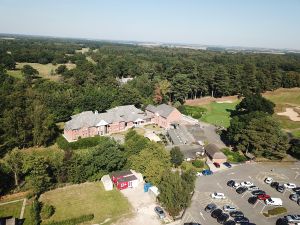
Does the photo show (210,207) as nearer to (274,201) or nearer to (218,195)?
(218,195)

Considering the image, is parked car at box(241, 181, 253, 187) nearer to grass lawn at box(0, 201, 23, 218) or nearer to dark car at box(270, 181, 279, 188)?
dark car at box(270, 181, 279, 188)

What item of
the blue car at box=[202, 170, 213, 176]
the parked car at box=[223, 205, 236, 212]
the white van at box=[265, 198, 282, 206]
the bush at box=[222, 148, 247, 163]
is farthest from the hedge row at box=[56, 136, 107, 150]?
the white van at box=[265, 198, 282, 206]

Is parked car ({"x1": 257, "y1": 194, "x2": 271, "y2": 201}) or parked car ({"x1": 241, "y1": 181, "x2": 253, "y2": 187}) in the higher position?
parked car ({"x1": 257, "y1": 194, "x2": 271, "y2": 201})

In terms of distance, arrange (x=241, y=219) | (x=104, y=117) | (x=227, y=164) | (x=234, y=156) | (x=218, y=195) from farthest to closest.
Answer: (x=104, y=117), (x=234, y=156), (x=227, y=164), (x=218, y=195), (x=241, y=219)

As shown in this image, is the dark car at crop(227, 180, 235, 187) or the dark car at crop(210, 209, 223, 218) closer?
the dark car at crop(210, 209, 223, 218)

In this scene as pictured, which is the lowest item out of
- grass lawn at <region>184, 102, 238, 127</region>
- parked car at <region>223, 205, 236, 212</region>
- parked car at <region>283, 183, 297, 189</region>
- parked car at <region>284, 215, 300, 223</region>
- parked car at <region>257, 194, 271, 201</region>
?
grass lawn at <region>184, 102, 238, 127</region>

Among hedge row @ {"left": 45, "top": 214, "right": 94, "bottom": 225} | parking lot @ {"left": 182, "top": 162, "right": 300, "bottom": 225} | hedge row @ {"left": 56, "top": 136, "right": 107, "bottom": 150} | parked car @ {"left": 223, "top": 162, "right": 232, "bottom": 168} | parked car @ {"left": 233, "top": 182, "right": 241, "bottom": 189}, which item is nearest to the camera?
hedge row @ {"left": 45, "top": 214, "right": 94, "bottom": 225}

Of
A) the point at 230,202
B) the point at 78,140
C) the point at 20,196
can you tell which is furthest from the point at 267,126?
the point at 20,196

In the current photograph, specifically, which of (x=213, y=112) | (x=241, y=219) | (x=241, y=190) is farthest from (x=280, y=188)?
(x=213, y=112)
